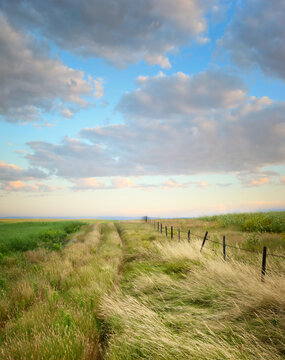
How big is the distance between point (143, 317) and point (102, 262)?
5735 mm

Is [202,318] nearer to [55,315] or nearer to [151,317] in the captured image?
[151,317]

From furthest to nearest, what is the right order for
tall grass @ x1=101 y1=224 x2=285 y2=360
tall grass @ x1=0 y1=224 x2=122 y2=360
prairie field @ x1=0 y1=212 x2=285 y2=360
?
tall grass @ x1=0 y1=224 x2=122 y2=360 → prairie field @ x1=0 y1=212 x2=285 y2=360 → tall grass @ x1=101 y1=224 x2=285 y2=360

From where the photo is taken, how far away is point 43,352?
3512 millimetres

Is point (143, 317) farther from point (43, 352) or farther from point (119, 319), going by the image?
point (43, 352)

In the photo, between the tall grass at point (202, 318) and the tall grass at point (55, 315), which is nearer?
the tall grass at point (202, 318)

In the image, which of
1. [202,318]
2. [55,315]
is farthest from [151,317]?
[55,315]

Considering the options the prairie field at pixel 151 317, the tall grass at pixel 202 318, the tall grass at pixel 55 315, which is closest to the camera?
the tall grass at pixel 202 318

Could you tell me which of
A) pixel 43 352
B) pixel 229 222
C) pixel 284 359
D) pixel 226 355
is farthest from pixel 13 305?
pixel 229 222

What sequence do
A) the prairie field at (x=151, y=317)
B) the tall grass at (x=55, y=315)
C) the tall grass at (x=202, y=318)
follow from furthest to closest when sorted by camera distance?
the tall grass at (x=55, y=315)
the prairie field at (x=151, y=317)
the tall grass at (x=202, y=318)

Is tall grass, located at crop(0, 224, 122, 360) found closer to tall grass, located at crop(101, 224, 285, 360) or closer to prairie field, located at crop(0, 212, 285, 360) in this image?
prairie field, located at crop(0, 212, 285, 360)

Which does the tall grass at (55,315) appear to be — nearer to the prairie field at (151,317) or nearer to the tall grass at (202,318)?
the prairie field at (151,317)

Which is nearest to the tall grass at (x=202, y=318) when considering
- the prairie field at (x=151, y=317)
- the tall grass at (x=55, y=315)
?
the prairie field at (x=151, y=317)

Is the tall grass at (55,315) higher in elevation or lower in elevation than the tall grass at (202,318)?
lower

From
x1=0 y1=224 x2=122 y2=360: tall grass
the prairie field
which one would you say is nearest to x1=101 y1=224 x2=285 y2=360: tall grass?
the prairie field
